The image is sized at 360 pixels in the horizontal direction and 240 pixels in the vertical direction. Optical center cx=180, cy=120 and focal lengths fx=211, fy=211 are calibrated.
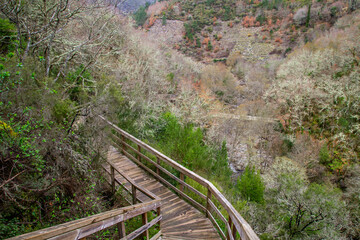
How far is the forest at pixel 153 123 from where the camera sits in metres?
3.47

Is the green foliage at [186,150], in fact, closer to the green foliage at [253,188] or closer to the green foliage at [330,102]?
the green foliage at [253,188]

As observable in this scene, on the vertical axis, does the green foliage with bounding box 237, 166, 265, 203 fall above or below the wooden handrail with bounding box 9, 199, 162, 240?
below

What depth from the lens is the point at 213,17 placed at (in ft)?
305

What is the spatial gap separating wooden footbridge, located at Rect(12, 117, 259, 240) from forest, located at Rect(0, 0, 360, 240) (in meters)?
0.75

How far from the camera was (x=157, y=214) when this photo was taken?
396 centimetres

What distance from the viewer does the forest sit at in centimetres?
347

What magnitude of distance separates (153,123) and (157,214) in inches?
334

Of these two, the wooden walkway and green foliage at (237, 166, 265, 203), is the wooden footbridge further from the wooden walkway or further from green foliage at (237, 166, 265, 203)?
green foliage at (237, 166, 265, 203)

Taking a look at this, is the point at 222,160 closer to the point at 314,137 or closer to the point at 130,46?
the point at 130,46

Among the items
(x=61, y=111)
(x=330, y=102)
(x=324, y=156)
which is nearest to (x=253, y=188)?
(x=324, y=156)

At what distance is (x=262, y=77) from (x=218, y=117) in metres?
19.6

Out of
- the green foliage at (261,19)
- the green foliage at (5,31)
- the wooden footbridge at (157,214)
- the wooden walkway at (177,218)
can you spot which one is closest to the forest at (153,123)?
the green foliage at (5,31)

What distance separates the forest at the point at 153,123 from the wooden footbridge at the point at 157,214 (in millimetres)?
748

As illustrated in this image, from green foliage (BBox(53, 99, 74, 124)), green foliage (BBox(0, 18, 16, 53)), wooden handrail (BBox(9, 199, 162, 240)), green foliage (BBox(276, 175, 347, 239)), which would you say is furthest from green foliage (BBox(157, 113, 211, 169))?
green foliage (BBox(0, 18, 16, 53))
